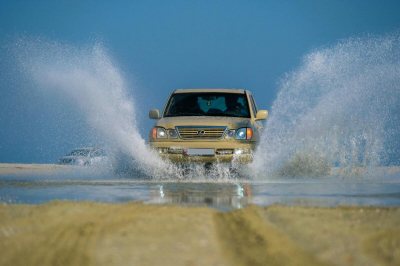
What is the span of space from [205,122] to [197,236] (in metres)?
7.80

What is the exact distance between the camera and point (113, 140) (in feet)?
54.0

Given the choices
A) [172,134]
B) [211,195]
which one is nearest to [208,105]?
[172,134]

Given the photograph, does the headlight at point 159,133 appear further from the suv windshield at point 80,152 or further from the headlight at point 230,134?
the suv windshield at point 80,152

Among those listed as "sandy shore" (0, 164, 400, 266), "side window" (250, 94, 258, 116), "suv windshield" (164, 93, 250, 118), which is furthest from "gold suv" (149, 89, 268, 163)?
"sandy shore" (0, 164, 400, 266)

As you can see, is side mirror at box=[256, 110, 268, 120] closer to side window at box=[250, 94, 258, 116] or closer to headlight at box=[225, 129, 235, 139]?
side window at box=[250, 94, 258, 116]

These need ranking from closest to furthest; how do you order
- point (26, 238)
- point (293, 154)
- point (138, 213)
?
point (26, 238) → point (138, 213) → point (293, 154)

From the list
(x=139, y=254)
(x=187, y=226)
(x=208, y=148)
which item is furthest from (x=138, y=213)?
(x=208, y=148)

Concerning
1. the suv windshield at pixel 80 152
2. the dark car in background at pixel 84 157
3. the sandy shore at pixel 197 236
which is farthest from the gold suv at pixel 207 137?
the suv windshield at pixel 80 152

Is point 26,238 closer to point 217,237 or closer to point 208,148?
point 217,237

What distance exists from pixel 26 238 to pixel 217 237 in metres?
1.60

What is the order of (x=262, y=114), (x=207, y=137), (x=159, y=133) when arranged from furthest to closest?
1. (x=262, y=114)
2. (x=159, y=133)
3. (x=207, y=137)

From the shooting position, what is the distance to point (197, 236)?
5.54 meters

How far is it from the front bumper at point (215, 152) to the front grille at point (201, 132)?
0.48ft

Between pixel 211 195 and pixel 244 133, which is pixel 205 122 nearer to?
pixel 244 133
